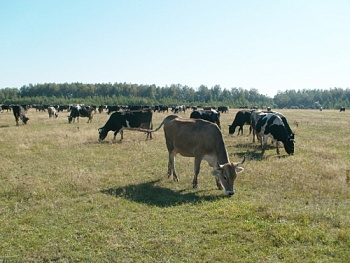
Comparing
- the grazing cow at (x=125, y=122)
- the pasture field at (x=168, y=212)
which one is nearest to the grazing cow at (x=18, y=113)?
the grazing cow at (x=125, y=122)

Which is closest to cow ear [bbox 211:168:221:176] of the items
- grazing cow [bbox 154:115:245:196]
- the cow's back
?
grazing cow [bbox 154:115:245:196]

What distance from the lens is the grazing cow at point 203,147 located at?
396 inches

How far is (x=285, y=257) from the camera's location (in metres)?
6.10

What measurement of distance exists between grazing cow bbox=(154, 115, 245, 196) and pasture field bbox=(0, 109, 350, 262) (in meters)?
0.58

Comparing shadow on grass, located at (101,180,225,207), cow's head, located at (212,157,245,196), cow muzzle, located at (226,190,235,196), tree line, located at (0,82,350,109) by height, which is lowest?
shadow on grass, located at (101,180,225,207)

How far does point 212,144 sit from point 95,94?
485 feet

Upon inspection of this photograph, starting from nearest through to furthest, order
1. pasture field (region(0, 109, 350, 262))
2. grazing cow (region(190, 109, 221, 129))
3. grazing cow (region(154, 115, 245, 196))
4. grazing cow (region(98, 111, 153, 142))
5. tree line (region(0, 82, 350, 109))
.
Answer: pasture field (region(0, 109, 350, 262)) → grazing cow (region(154, 115, 245, 196)) → grazing cow (region(98, 111, 153, 142)) → grazing cow (region(190, 109, 221, 129)) → tree line (region(0, 82, 350, 109))

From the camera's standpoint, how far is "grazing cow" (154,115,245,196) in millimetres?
10047

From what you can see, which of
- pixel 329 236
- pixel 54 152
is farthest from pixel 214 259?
pixel 54 152

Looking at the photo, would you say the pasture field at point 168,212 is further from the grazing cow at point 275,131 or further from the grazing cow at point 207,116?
the grazing cow at point 207,116

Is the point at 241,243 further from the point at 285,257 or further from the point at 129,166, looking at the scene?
the point at 129,166

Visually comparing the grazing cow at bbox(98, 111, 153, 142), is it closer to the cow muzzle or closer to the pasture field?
the pasture field

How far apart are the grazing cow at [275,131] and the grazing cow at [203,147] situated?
22.6 feet

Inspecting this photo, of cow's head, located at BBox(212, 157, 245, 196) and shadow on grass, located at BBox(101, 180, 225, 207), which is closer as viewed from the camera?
shadow on grass, located at BBox(101, 180, 225, 207)
